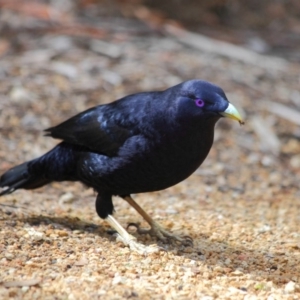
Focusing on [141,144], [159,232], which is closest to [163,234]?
[159,232]

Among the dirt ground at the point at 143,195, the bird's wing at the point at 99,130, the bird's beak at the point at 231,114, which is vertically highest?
the bird's beak at the point at 231,114

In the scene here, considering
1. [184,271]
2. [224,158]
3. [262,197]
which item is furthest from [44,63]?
[184,271]

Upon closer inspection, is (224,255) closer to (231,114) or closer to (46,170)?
(231,114)

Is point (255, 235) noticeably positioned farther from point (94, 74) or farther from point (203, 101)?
point (94, 74)

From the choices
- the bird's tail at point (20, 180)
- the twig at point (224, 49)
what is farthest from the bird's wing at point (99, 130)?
the twig at point (224, 49)

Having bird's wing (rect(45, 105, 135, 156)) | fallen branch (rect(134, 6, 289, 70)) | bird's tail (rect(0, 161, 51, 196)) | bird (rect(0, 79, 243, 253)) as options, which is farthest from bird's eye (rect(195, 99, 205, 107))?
fallen branch (rect(134, 6, 289, 70))

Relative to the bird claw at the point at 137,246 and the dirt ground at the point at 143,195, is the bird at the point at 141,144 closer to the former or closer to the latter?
the bird claw at the point at 137,246
